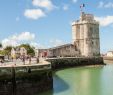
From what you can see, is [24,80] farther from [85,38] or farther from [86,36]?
[85,38]

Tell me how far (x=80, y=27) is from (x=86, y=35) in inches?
131

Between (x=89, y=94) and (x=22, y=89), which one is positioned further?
(x=89, y=94)

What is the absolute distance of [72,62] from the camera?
217 feet

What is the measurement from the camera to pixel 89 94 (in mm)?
24906

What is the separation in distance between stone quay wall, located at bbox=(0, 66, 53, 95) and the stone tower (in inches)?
2416

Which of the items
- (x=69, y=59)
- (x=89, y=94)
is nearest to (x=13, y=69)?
(x=89, y=94)

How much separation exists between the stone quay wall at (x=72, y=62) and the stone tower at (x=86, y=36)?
432 inches

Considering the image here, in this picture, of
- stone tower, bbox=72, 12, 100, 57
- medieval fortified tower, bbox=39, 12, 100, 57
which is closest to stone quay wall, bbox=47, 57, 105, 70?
medieval fortified tower, bbox=39, 12, 100, 57

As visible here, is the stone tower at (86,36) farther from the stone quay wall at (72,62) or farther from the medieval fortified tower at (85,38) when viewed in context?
the stone quay wall at (72,62)

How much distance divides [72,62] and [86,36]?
74.6 ft

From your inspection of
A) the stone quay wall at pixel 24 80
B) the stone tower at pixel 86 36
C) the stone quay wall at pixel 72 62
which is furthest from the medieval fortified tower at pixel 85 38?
the stone quay wall at pixel 24 80

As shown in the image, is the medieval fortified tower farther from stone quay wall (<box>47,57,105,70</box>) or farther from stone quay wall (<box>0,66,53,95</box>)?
stone quay wall (<box>0,66,53,95</box>)

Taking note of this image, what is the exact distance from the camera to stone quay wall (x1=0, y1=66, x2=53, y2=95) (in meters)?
22.0

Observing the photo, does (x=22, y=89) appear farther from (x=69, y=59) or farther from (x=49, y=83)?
(x=69, y=59)
